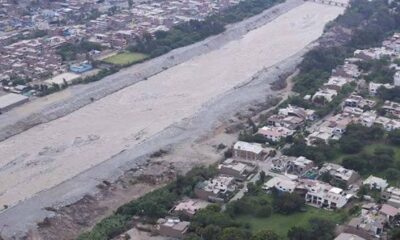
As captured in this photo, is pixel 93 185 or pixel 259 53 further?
pixel 259 53

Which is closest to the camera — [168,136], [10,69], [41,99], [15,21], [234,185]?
[234,185]

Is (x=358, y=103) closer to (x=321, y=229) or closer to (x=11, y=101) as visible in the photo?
(x=321, y=229)

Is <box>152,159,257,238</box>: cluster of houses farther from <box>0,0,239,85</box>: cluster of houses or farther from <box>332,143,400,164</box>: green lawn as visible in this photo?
<box>0,0,239,85</box>: cluster of houses

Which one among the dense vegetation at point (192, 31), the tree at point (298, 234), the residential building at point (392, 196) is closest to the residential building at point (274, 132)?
the residential building at point (392, 196)

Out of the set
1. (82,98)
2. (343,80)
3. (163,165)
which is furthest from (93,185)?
(343,80)

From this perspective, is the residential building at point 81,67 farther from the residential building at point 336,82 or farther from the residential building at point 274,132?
the residential building at point 336,82

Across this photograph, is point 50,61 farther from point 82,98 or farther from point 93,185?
point 93,185

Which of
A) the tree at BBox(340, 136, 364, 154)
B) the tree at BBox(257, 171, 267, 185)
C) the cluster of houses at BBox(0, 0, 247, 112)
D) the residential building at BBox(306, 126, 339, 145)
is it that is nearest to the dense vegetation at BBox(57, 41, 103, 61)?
the cluster of houses at BBox(0, 0, 247, 112)
